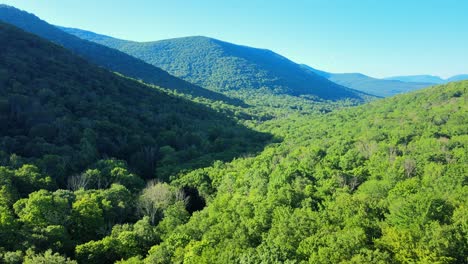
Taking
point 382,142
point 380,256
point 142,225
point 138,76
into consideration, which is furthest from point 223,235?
point 138,76

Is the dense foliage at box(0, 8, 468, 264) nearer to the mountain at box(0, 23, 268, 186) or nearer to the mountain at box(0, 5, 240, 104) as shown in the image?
the mountain at box(0, 23, 268, 186)

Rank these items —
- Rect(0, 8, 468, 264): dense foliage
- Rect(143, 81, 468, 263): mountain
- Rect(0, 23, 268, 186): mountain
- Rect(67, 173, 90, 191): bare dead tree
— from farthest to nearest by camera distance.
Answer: Rect(0, 23, 268, 186): mountain → Rect(67, 173, 90, 191): bare dead tree → Rect(0, 8, 468, 264): dense foliage → Rect(143, 81, 468, 263): mountain

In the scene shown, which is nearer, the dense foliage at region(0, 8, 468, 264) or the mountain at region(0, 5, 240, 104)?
the dense foliage at region(0, 8, 468, 264)

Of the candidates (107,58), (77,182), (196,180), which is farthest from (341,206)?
(107,58)

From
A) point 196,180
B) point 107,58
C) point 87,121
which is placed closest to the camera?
point 196,180

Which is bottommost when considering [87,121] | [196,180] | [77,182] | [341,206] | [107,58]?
[77,182]

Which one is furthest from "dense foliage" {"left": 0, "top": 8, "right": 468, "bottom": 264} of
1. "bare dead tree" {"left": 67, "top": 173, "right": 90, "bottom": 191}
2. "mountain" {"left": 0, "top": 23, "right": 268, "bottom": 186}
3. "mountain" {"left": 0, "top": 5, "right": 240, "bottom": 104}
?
"mountain" {"left": 0, "top": 5, "right": 240, "bottom": 104}

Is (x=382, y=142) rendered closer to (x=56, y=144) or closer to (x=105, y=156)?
(x=105, y=156)

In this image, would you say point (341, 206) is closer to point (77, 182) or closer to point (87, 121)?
point (77, 182)

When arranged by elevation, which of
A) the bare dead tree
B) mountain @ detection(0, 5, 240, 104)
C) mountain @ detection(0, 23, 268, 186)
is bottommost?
the bare dead tree
